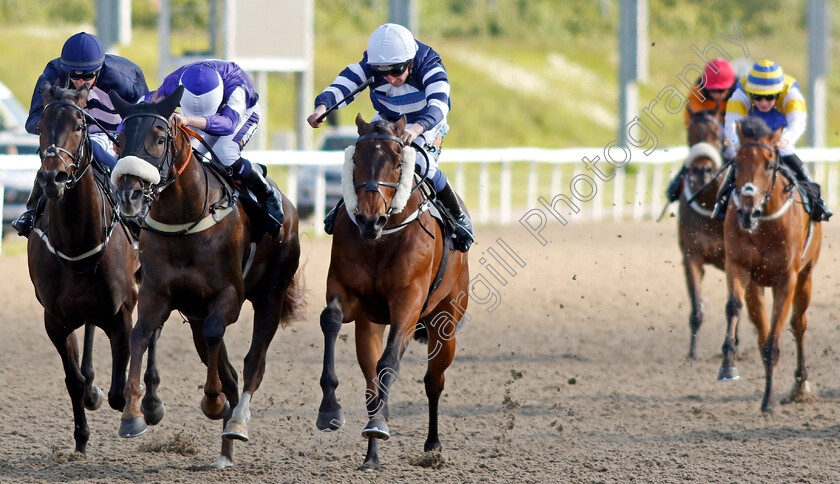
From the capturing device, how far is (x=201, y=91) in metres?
5.45

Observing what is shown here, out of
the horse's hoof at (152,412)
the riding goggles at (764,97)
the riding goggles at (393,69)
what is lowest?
the horse's hoof at (152,412)

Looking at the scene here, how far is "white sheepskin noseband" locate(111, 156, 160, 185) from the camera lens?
14.9 ft

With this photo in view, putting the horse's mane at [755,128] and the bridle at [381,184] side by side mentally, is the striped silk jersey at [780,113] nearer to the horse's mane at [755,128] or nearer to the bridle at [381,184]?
the horse's mane at [755,128]

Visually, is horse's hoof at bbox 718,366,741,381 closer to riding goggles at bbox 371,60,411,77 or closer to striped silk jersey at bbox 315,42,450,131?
striped silk jersey at bbox 315,42,450,131

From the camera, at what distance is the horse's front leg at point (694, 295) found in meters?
8.23

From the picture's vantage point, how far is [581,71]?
4103 centimetres

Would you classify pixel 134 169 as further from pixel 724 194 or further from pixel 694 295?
pixel 694 295

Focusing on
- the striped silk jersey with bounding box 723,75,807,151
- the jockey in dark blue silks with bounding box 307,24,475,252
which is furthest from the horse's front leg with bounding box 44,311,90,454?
the striped silk jersey with bounding box 723,75,807,151

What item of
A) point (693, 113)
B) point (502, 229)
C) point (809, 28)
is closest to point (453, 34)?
point (809, 28)

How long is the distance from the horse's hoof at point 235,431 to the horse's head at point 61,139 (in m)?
1.25

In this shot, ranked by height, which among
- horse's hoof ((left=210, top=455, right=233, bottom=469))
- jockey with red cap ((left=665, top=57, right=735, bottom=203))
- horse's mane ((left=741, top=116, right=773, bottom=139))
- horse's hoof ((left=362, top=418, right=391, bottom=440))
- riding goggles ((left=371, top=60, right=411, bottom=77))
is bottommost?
horse's hoof ((left=210, top=455, right=233, bottom=469))

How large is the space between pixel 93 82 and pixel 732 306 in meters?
4.19

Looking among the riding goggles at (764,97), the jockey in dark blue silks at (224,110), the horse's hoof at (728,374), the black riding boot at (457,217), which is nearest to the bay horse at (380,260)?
the black riding boot at (457,217)

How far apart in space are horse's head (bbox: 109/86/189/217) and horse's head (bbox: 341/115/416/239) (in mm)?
766
